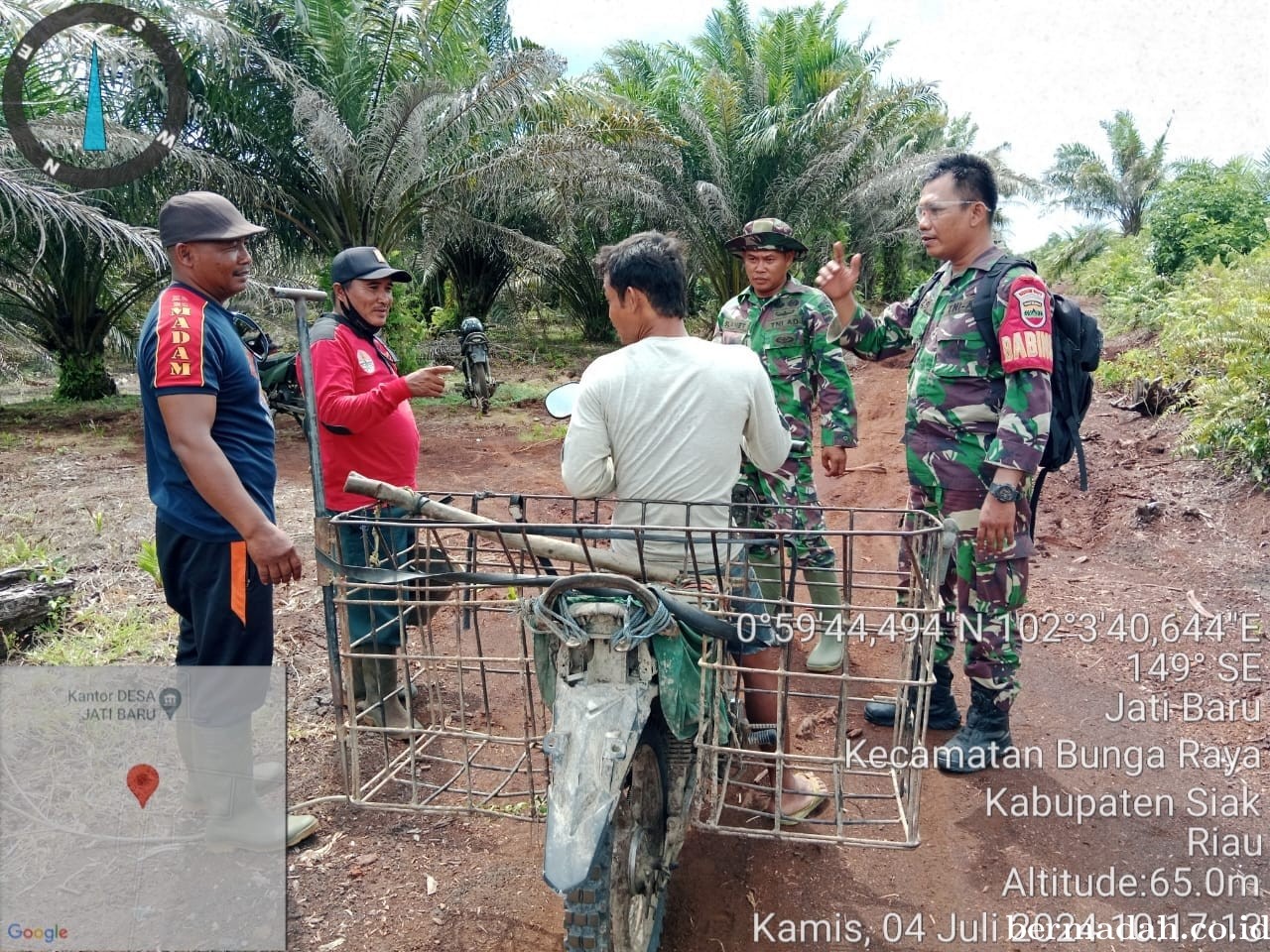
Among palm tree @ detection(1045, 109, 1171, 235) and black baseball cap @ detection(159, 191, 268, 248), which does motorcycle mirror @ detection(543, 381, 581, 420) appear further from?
palm tree @ detection(1045, 109, 1171, 235)

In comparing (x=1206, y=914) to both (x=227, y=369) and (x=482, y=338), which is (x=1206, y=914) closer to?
(x=227, y=369)

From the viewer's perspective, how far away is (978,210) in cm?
298

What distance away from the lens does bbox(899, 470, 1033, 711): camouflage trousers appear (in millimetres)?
2982

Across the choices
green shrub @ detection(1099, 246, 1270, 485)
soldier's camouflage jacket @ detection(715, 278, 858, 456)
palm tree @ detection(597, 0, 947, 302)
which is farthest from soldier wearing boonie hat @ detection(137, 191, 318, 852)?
palm tree @ detection(597, 0, 947, 302)

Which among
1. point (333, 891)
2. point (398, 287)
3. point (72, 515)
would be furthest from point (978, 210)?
point (398, 287)

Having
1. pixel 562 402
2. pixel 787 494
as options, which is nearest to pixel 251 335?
pixel 562 402

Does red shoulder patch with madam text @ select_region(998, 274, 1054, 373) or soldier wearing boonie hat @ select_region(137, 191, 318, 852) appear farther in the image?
red shoulder patch with madam text @ select_region(998, 274, 1054, 373)

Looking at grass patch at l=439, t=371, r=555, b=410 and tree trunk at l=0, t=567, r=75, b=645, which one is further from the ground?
grass patch at l=439, t=371, r=555, b=410

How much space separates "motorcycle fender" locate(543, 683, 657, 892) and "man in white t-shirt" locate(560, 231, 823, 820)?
18.2 inches

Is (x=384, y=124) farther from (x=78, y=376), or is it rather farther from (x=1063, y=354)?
(x=1063, y=354)

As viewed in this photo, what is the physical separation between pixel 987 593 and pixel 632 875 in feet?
5.61

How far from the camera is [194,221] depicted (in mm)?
2418

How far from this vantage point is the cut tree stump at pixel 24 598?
396cm

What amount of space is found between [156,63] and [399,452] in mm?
8284
